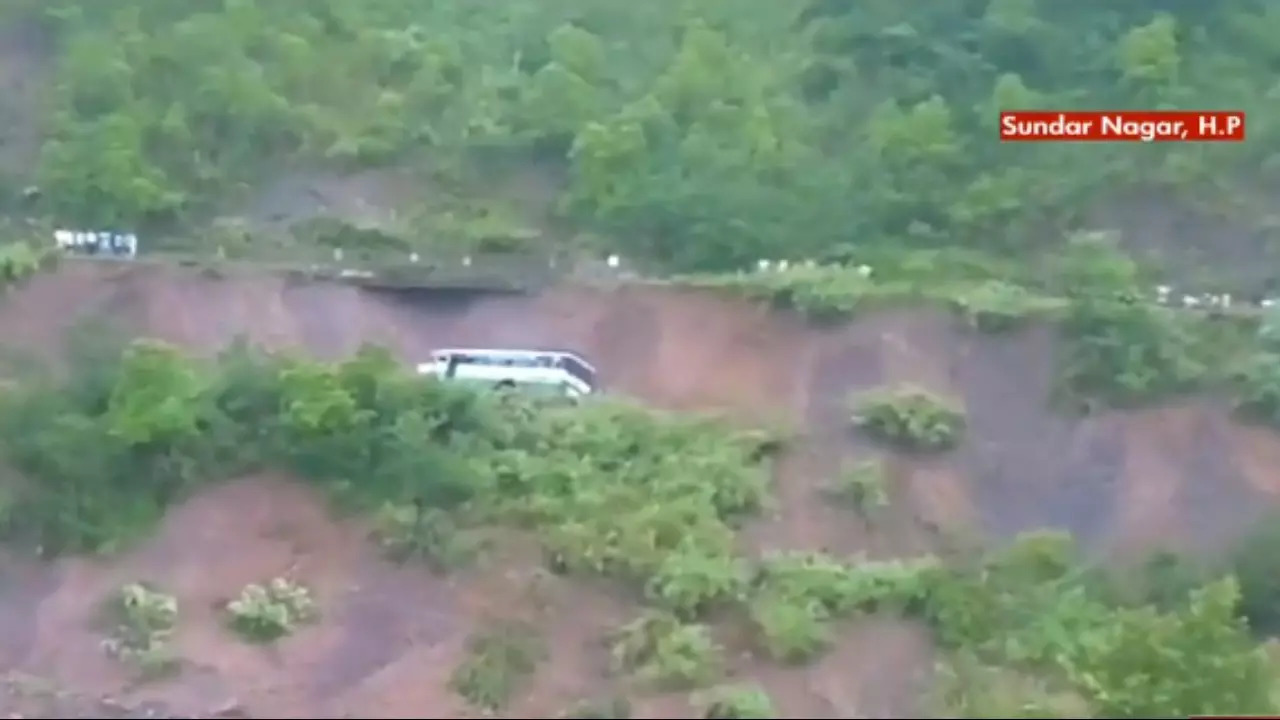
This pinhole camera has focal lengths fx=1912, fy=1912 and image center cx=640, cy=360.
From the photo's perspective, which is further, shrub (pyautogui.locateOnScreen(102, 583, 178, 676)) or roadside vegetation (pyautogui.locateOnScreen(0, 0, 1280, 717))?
roadside vegetation (pyautogui.locateOnScreen(0, 0, 1280, 717))

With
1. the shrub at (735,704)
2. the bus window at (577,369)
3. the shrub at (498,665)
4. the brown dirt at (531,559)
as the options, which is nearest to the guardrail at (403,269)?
the brown dirt at (531,559)

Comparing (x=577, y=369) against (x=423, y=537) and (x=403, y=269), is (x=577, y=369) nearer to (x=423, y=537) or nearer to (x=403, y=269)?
(x=403, y=269)

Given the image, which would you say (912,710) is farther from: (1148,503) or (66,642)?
(66,642)

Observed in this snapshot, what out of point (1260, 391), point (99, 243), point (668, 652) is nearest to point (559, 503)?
point (668, 652)

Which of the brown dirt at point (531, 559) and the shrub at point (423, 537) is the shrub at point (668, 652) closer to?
the brown dirt at point (531, 559)

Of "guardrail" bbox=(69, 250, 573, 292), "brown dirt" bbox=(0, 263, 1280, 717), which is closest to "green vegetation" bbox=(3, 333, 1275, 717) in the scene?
"brown dirt" bbox=(0, 263, 1280, 717)

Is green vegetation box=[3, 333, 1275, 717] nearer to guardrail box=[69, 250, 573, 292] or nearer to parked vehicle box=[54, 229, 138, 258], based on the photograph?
guardrail box=[69, 250, 573, 292]
